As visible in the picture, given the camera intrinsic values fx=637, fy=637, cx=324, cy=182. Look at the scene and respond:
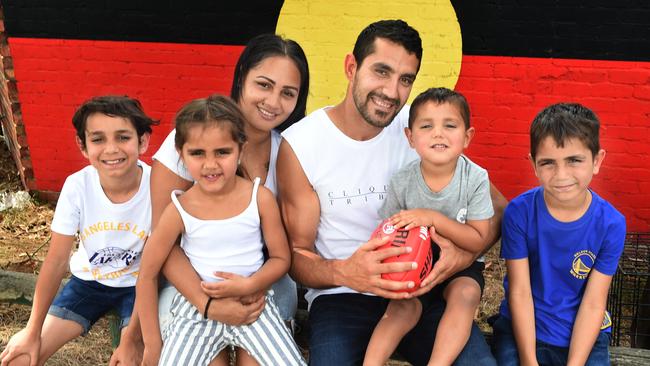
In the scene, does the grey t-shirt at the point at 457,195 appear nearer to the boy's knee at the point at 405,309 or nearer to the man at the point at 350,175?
the man at the point at 350,175

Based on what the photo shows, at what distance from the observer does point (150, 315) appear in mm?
2551

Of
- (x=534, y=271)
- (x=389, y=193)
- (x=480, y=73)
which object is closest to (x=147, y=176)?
(x=389, y=193)

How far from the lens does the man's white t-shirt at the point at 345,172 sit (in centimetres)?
275

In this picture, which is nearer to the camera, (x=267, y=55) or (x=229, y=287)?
(x=229, y=287)

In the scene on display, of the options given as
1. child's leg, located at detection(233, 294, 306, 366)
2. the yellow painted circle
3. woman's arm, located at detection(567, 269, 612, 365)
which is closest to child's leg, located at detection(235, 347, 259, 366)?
child's leg, located at detection(233, 294, 306, 366)

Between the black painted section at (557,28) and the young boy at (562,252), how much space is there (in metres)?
2.69

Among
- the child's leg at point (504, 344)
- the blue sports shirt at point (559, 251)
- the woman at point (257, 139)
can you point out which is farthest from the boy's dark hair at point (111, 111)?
the child's leg at point (504, 344)

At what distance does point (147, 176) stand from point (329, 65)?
108 inches

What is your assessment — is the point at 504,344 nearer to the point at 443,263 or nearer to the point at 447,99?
the point at 443,263

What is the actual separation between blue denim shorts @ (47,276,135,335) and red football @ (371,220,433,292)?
1.24 metres

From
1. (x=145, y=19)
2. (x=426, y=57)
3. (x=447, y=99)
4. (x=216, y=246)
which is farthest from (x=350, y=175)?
(x=145, y=19)

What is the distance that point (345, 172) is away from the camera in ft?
9.03

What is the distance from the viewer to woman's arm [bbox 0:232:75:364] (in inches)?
106

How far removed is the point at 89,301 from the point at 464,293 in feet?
5.50
